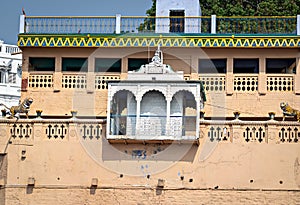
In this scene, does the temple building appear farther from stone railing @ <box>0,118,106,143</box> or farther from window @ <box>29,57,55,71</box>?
window @ <box>29,57,55,71</box>

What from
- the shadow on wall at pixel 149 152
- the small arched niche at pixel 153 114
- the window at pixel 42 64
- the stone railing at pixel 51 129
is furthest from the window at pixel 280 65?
the window at pixel 42 64

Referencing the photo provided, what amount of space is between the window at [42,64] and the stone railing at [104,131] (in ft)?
13.5

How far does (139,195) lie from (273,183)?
3975 millimetres

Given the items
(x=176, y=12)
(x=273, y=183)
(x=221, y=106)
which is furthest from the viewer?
(x=176, y=12)

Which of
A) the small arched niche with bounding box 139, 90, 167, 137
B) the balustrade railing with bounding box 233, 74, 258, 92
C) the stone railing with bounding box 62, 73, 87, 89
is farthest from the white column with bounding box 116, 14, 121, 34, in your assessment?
the balustrade railing with bounding box 233, 74, 258, 92

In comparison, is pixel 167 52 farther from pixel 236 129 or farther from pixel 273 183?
pixel 273 183

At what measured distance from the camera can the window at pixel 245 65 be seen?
1058 inches

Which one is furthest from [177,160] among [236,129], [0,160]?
[0,160]

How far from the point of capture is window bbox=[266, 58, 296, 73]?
88.2 ft

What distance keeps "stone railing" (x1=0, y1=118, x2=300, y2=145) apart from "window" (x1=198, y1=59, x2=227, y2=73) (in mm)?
4110

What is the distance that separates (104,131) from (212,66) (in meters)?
5.65

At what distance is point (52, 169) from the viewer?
906 inches

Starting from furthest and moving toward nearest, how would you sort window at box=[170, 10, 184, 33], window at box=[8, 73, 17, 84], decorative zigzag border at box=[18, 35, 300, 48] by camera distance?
window at box=[8, 73, 17, 84], window at box=[170, 10, 184, 33], decorative zigzag border at box=[18, 35, 300, 48]

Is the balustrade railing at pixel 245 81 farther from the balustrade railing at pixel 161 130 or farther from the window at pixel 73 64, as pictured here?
the window at pixel 73 64
